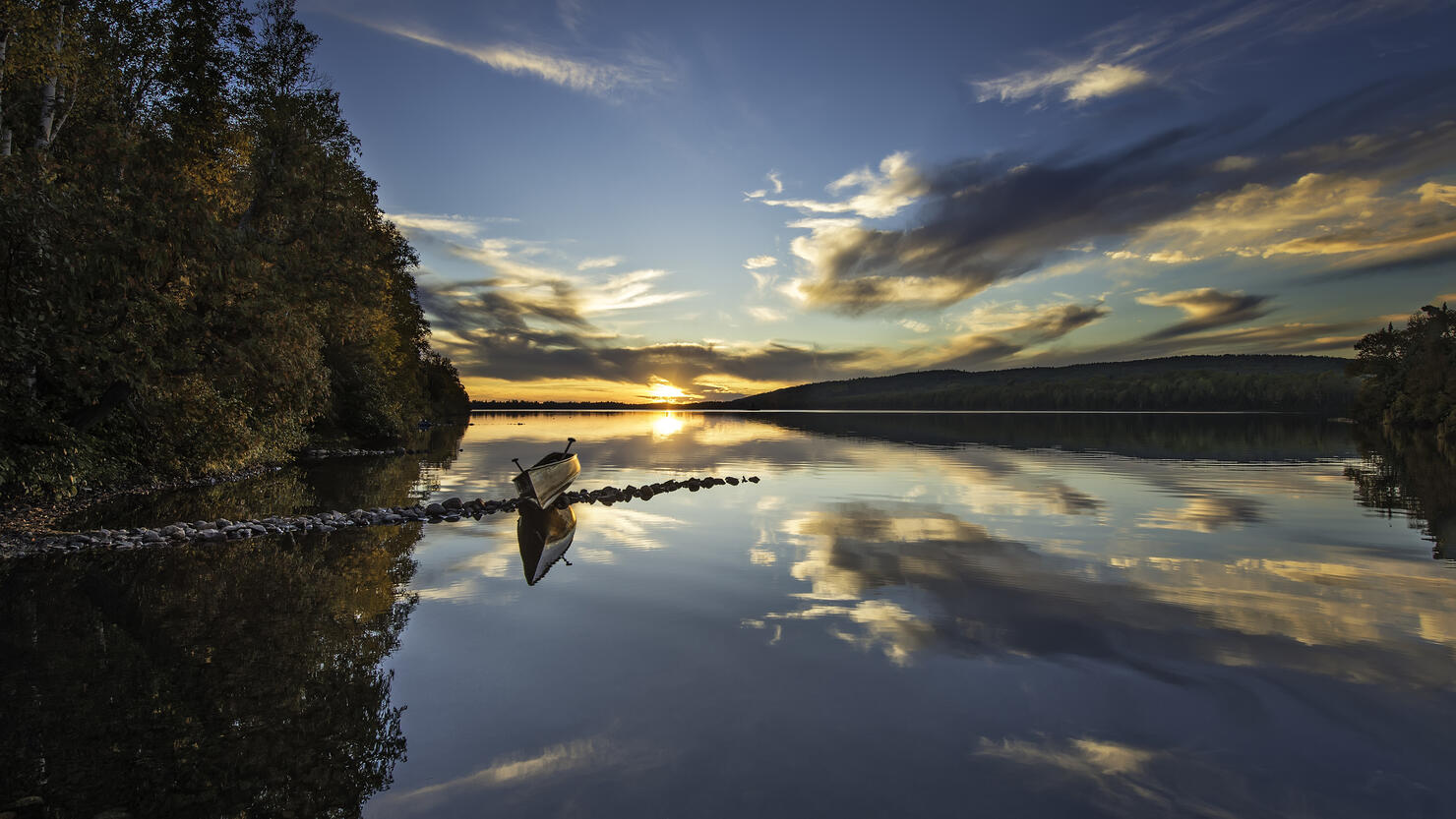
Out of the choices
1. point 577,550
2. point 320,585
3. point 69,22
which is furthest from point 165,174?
point 577,550

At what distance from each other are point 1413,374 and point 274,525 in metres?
111

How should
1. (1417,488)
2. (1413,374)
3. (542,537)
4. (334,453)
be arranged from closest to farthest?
1. (542,537)
2. (1417,488)
3. (334,453)
4. (1413,374)

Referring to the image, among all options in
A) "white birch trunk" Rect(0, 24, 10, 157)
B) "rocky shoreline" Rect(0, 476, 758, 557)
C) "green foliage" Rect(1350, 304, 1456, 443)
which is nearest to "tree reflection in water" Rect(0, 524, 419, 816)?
"rocky shoreline" Rect(0, 476, 758, 557)

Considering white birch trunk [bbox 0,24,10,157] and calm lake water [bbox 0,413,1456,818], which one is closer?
calm lake water [bbox 0,413,1456,818]

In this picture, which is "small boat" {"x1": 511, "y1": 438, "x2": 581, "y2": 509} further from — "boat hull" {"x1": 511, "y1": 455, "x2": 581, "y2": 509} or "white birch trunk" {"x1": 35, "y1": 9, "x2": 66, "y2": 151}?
"white birch trunk" {"x1": 35, "y1": 9, "x2": 66, "y2": 151}

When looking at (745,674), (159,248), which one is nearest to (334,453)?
(159,248)

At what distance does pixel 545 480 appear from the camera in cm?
2198

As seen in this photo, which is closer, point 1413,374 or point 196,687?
point 196,687

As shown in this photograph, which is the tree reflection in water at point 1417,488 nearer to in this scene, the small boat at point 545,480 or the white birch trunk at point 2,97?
the small boat at point 545,480

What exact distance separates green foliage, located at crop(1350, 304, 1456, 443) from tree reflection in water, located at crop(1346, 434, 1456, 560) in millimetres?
28058

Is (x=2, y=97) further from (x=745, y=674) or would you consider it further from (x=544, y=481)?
(x=745, y=674)

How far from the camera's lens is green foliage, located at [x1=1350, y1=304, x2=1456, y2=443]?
248 feet

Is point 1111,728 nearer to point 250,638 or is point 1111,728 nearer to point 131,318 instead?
point 250,638

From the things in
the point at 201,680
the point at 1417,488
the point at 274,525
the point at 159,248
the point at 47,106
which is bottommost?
the point at 201,680
